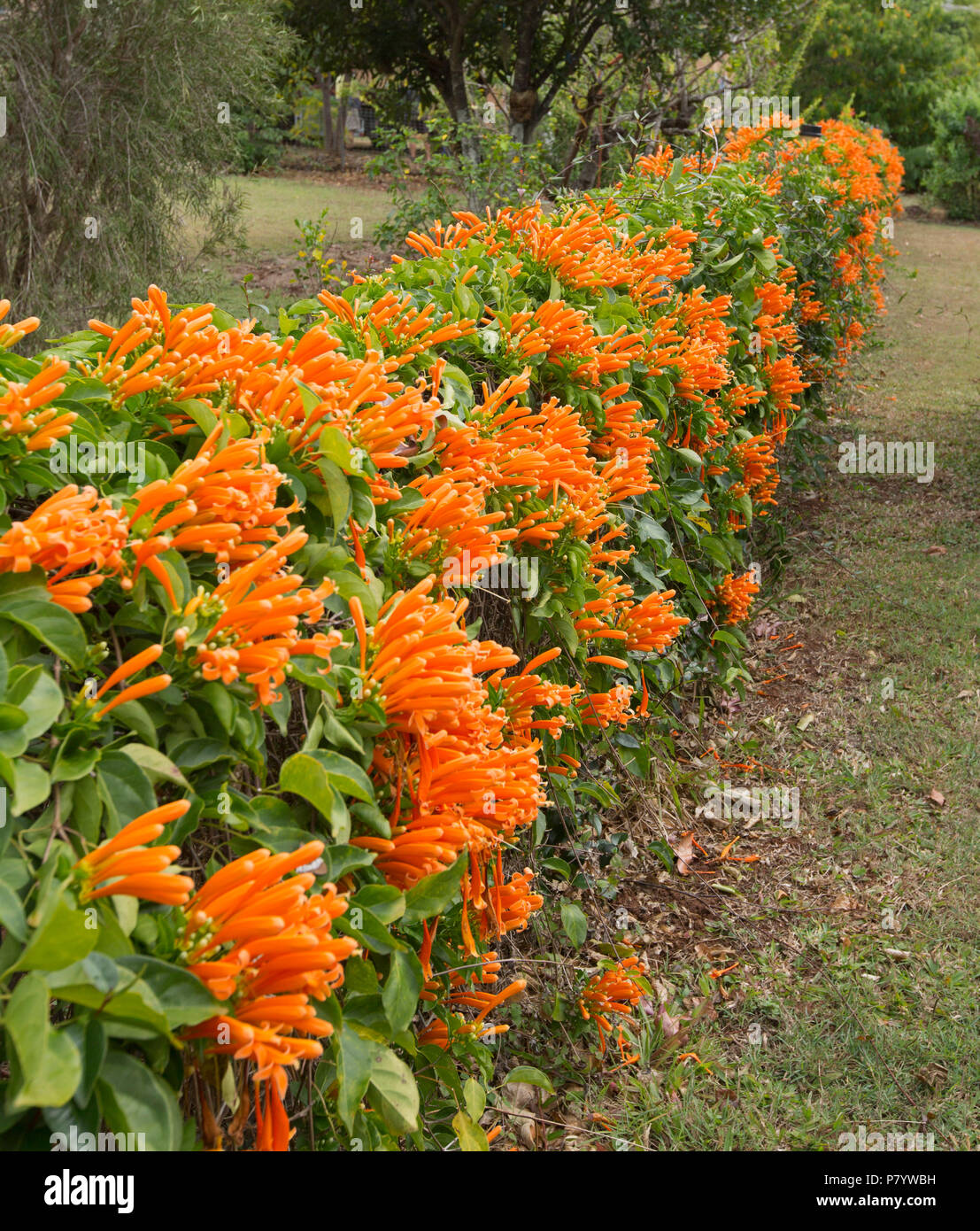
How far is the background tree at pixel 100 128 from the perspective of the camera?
6.16 meters

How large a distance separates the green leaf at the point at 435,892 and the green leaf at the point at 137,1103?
0.50 m

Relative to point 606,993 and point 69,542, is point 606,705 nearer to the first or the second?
point 606,993

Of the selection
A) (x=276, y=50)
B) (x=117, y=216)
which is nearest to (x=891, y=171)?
(x=276, y=50)

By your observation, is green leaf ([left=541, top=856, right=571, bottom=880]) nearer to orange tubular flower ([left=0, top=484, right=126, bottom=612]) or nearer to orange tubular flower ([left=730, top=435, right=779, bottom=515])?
orange tubular flower ([left=0, top=484, right=126, bottom=612])

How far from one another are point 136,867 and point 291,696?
0.57 m

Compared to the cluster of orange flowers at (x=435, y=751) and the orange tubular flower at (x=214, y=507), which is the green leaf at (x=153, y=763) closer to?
the orange tubular flower at (x=214, y=507)

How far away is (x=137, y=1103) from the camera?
907mm

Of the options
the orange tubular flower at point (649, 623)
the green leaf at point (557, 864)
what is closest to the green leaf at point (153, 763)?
the green leaf at point (557, 864)

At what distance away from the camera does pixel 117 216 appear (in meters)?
6.73

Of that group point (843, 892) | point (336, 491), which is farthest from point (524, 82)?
point (336, 491)

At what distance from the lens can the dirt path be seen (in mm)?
2369

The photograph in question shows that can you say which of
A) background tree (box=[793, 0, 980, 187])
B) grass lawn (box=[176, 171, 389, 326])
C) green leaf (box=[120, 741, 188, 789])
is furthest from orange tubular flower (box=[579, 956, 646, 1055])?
background tree (box=[793, 0, 980, 187])
